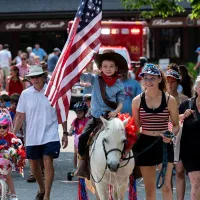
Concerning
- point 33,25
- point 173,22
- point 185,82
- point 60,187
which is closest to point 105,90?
point 60,187

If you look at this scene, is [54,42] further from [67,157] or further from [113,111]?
[113,111]

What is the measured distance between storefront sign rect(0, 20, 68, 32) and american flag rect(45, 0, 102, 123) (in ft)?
96.2

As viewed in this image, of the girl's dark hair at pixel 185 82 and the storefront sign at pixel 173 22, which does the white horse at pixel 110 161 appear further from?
the storefront sign at pixel 173 22

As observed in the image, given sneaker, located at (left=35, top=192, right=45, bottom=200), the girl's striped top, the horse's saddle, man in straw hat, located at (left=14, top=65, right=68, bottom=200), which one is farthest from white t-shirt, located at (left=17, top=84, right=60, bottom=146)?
the girl's striped top

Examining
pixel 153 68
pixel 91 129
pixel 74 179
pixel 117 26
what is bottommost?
pixel 74 179

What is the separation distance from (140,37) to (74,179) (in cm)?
1328

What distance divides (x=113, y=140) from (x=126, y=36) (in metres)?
18.3

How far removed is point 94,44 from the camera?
39.4 ft

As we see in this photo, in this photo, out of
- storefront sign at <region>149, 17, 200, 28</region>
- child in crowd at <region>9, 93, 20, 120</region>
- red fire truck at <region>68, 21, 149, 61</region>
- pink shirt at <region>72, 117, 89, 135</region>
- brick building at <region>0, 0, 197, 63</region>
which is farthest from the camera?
brick building at <region>0, 0, 197, 63</region>

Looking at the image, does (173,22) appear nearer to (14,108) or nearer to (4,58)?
(4,58)

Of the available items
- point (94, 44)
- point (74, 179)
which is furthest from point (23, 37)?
point (94, 44)

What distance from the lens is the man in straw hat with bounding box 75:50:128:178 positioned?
1041 centimetres

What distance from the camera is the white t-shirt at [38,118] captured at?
12.1 m

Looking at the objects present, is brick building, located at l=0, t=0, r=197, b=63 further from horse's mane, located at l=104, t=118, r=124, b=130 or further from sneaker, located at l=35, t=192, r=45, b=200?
horse's mane, located at l=104, t=118, r=124, b=130
